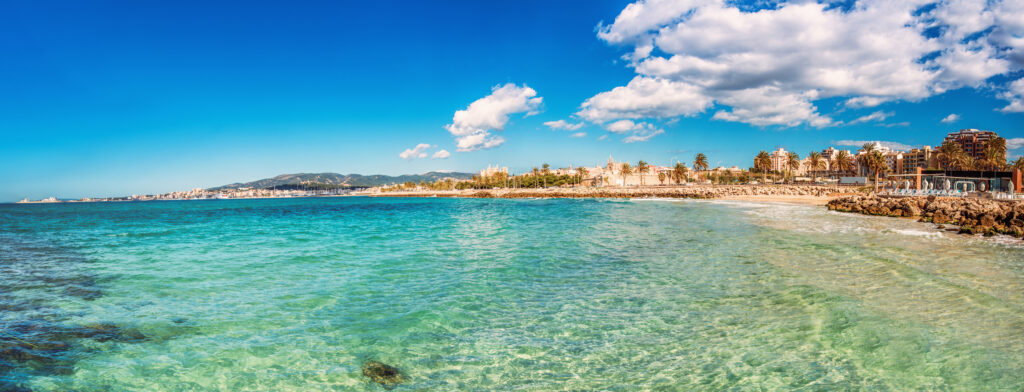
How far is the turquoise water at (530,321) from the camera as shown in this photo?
5.14 metres

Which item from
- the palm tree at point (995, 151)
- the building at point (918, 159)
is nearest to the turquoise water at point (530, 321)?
the palm tree at point (995, 151)

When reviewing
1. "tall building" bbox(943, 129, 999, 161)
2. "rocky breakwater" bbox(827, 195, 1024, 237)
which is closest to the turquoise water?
"rocky breakwater" bbox(827, 195, 1024, 237)

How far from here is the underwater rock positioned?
502cm

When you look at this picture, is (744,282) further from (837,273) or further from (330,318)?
A: (330,318)

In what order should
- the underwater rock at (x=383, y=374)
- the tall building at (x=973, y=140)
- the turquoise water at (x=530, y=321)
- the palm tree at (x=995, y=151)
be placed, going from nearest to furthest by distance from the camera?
the underwater rock at (x=383, y=374)
the turquoise water at (x=530, y=321)
the palm tree at (x=995, y=151)
the tall building at (x=973, y=140)

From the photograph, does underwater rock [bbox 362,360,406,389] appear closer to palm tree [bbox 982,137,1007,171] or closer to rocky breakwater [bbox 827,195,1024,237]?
rocky breakwater [bbox 827,195,1024,237]

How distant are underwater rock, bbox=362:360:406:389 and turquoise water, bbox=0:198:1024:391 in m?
0.11

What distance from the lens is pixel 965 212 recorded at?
2334 centimetres

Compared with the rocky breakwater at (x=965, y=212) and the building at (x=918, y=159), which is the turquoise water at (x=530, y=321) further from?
the building at (x=918, y=159)

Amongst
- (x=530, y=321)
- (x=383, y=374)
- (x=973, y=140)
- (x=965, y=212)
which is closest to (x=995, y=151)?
(x=965, y=212)

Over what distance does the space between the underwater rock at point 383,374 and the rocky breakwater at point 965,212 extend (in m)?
23.4

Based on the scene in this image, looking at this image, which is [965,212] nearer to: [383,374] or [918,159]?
[383,374]

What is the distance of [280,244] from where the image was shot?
18.6 m

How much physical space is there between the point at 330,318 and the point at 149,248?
605 inches
